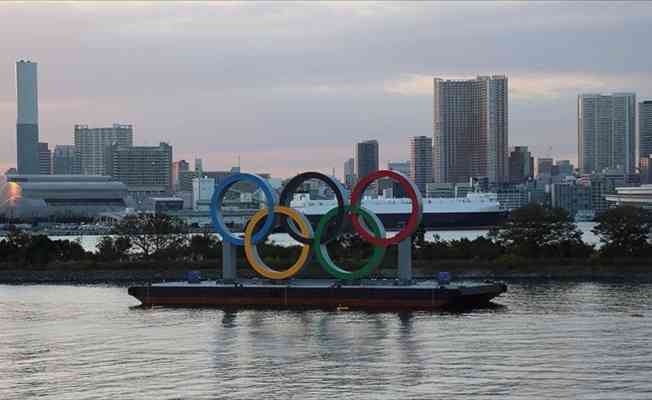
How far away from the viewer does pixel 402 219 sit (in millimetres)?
138375

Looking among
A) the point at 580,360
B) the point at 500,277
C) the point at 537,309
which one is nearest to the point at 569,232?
the point at 500,277

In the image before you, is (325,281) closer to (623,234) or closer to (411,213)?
(411,213)

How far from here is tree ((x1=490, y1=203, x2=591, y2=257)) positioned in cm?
6975

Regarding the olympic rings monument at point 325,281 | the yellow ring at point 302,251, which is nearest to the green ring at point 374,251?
the olympic rings monument at point 325,281

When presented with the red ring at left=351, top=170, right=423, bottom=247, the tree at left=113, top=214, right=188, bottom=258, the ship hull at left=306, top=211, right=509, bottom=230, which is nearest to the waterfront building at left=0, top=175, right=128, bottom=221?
the ship hull at left=306, top=211, right=509, bottom=230

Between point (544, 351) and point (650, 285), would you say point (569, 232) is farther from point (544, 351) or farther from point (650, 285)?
point (544, 351)

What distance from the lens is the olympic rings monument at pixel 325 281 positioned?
46719 mm

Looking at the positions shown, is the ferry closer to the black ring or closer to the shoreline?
the shoreline

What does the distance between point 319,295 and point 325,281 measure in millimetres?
3736

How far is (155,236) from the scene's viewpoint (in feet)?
265

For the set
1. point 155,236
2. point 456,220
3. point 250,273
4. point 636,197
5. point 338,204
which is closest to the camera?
point 338,204

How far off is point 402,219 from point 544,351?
105140 millimetres

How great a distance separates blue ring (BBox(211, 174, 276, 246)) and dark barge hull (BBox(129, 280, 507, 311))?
1.80 meters

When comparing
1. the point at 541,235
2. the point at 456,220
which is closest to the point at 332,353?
the point at 541,235
